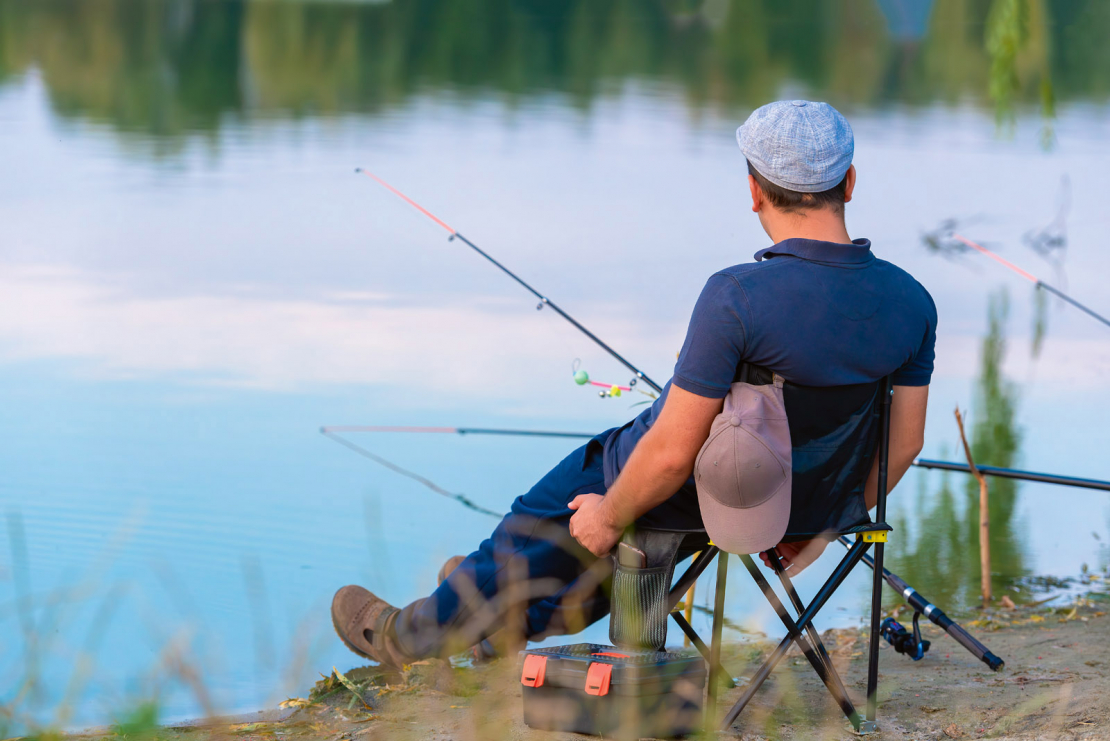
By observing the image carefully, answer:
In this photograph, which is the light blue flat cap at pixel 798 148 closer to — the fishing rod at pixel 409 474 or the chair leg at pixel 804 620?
the chair leg at pixel 804 620

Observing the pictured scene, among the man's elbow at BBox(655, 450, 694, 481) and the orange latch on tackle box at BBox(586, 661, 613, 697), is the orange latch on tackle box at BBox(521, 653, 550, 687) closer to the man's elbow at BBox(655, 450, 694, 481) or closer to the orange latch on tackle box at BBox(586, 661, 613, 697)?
the orange latch on tackle box at BBox(586, 661, 613, 697)

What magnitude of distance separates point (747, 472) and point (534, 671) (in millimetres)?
493

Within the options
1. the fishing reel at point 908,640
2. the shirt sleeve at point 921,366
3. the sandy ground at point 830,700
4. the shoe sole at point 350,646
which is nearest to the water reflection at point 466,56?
the sandy ground at point 830,700

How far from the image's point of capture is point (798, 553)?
2363 mm

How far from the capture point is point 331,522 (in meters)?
3.87

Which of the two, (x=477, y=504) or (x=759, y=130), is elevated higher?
(x=759, y=130)

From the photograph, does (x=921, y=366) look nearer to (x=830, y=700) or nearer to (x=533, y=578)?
(x=830, y=700)

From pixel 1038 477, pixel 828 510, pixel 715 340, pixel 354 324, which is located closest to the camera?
pixel 715 340

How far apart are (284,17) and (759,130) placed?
20.5 meters

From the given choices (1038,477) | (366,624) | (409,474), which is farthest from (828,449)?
(409,474)

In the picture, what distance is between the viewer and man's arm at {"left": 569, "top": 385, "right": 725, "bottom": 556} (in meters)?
2.04

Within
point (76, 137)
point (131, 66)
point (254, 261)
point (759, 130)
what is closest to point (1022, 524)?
point (759, 130)

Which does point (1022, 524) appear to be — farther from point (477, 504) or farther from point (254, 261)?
point (254, 261)

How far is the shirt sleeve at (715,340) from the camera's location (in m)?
1.99
